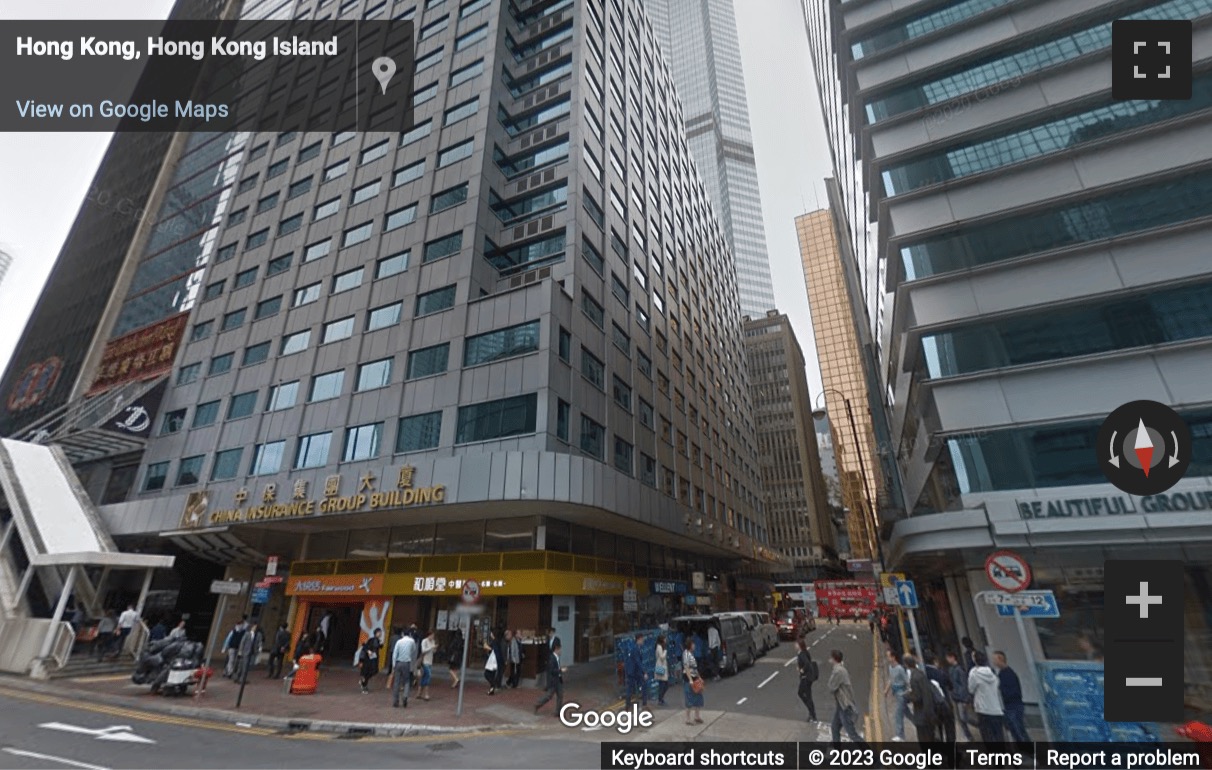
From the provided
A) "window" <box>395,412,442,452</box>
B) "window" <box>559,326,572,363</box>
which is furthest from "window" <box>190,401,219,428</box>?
"window" <box>559,326,572,363</box>

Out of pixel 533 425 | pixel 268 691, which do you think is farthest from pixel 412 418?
pixel 268 691

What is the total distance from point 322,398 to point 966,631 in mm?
29252

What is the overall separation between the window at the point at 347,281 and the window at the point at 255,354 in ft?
18.2

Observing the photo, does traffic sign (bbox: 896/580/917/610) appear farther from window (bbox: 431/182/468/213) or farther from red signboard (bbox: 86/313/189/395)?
red signboard (bbox: 86/313/189/395)

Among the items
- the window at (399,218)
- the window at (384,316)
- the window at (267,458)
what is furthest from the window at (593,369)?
the window at (267,458)

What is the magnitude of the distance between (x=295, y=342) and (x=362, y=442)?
936 centimetres

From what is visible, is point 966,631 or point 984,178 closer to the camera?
point 984,178

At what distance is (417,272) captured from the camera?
2508cm

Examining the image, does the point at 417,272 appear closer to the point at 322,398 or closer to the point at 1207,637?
the point at 322,398

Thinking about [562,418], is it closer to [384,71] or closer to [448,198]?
[448,198]

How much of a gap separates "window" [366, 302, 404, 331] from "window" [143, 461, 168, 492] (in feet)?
50.2

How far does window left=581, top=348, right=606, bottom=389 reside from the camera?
933 inches

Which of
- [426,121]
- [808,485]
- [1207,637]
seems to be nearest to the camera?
[1207,637]

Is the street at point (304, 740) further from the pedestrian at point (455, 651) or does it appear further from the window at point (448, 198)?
the window at point (448, 198)
